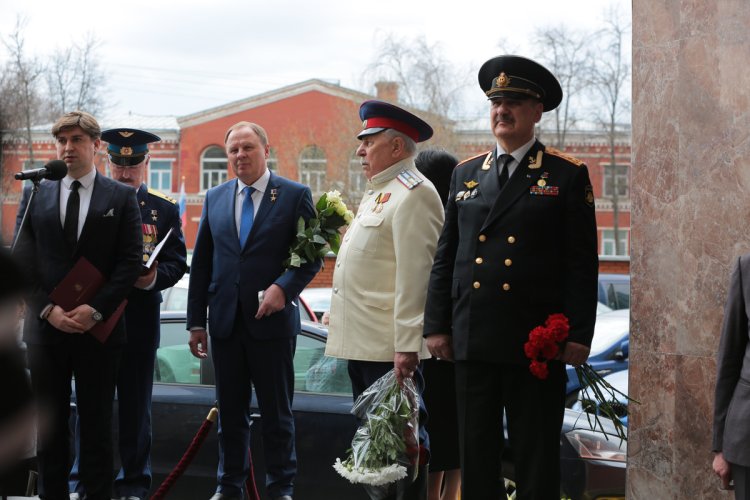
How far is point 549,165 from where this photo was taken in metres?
4.33

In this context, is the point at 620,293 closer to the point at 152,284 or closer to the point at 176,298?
the point at 176,298

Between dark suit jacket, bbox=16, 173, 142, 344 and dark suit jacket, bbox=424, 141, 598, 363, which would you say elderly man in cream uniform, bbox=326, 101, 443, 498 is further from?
dark suit jacket, bbox=16, 173, 142, 344

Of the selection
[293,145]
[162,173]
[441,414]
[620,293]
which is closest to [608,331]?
[441,414]

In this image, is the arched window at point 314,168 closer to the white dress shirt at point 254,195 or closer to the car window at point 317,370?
the car window at point 317,370

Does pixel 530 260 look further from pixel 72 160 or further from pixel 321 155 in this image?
pixel 321 155

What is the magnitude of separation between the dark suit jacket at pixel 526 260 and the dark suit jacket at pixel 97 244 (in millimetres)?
2013

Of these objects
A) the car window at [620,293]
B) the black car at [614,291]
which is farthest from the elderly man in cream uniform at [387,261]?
the car window at [620,293]

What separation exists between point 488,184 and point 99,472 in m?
2.60

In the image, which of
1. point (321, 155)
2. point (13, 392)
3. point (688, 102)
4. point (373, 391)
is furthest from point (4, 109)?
point (321, 155)

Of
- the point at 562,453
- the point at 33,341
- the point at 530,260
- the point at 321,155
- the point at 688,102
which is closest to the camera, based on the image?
the point at 530,260

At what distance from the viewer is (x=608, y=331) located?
1116 cm

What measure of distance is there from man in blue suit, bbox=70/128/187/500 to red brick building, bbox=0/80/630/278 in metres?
32.2

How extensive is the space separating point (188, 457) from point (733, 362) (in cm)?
326

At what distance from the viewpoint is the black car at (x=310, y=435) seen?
20.0 feet
